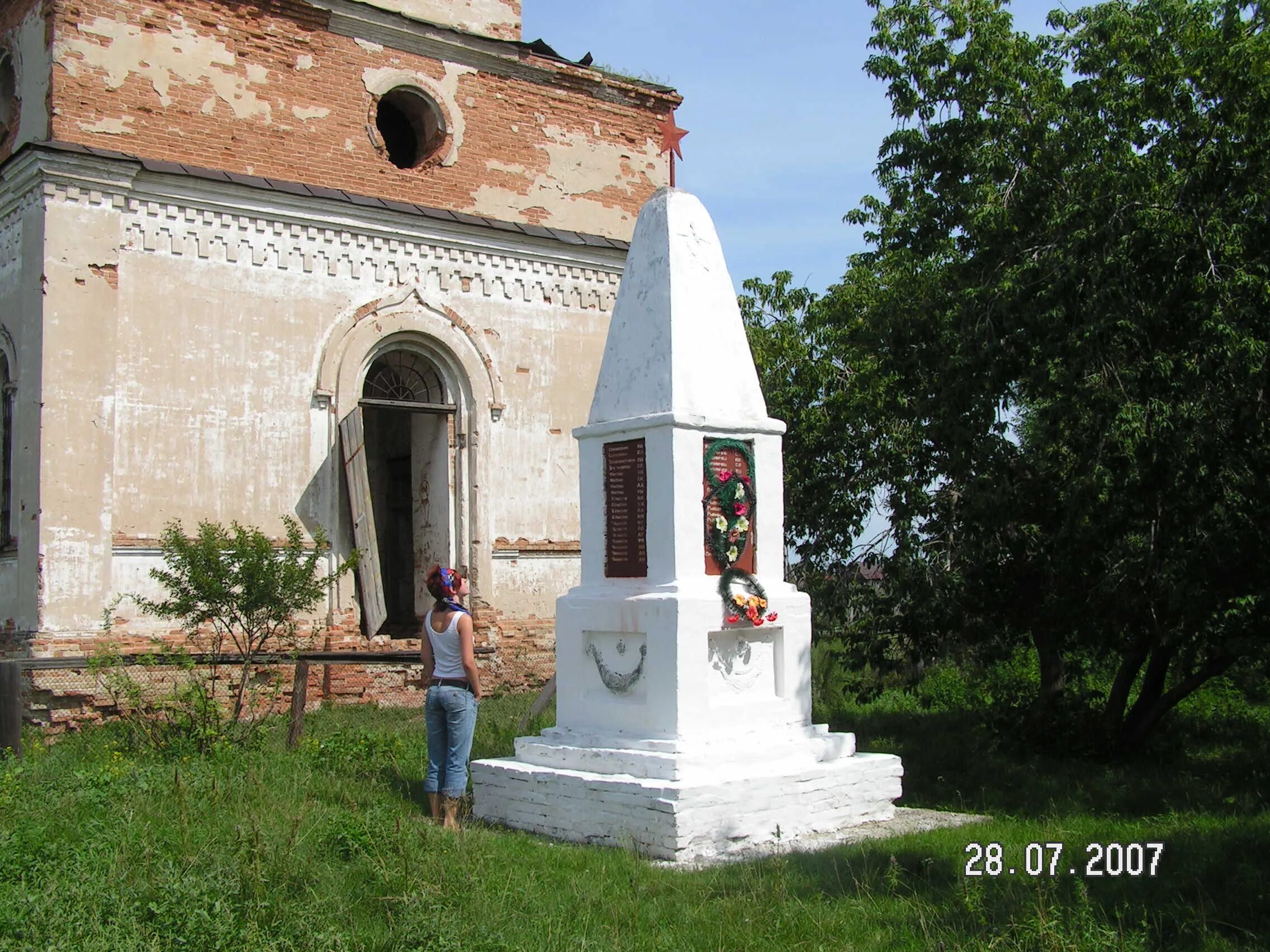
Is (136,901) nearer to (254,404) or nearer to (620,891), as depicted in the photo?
(620,891)

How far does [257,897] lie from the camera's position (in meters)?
5.70

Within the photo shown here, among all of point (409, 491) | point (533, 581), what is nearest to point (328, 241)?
point (409, 491)

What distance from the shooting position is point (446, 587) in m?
8.12

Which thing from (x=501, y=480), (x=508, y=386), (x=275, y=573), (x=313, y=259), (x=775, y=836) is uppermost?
(x=313, y=259)

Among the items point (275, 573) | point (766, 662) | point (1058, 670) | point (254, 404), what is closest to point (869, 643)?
point (1058, 670)

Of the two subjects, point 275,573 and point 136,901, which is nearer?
point 136,901

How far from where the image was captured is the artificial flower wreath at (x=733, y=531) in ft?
27.0

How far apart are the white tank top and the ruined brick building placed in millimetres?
6171

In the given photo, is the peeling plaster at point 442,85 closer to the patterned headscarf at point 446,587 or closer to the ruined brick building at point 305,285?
the ruined brick building at point 305,285

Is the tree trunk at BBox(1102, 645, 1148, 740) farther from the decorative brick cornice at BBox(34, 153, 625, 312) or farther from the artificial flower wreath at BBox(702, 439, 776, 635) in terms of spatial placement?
the decorative brick cornice at BBox(34, 153, 625, 312)

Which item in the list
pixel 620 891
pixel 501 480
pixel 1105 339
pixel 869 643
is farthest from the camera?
pixel 501 480

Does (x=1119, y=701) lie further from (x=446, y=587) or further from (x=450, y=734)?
(x=446, y=587)

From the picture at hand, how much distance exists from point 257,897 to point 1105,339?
6634 mm

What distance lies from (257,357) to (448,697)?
7280 millimetres
